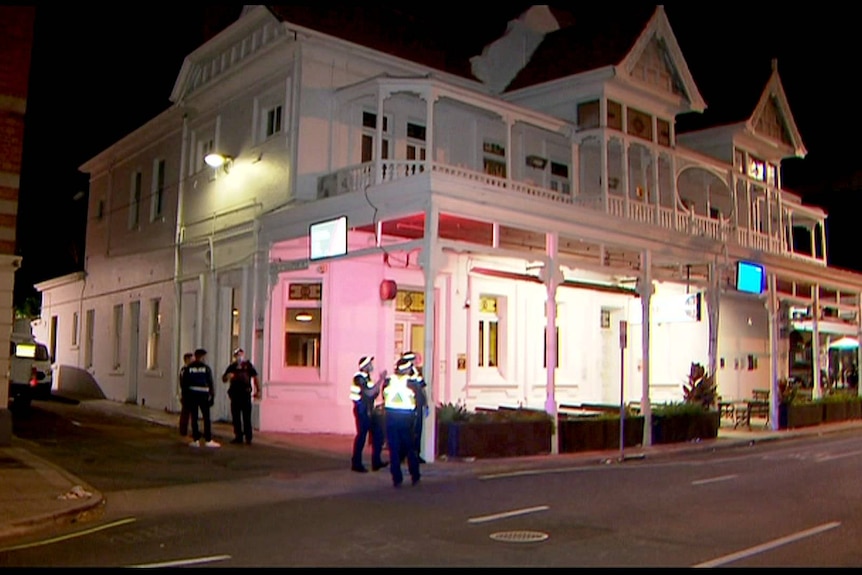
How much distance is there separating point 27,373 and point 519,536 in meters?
19.3

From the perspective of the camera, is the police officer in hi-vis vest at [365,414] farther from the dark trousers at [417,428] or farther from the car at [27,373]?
the car at [27,373]

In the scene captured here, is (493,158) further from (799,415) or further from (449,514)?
(449,514)

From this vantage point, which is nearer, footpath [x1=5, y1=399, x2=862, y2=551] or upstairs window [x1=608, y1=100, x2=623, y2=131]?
footpath [x1=5, y1=399, x2=862, y2=551]

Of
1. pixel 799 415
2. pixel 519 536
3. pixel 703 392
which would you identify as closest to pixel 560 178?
pixel 703 392

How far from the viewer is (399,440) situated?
41.9 feet

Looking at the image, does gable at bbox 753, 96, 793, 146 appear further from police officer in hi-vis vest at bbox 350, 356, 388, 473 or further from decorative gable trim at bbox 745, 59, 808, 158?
police officer in hi-vis vest at bbox 350, 356, 388, 473

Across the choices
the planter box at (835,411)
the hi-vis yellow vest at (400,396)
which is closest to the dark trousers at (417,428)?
the hi-vis yellow vest at (400,396)

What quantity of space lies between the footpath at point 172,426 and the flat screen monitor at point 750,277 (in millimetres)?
3775

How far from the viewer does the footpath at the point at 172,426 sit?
1000 centimetres

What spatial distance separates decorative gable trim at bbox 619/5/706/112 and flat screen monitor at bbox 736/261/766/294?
4.64 metres

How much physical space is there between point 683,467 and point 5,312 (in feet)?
41.5

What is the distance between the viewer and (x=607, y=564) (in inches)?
288

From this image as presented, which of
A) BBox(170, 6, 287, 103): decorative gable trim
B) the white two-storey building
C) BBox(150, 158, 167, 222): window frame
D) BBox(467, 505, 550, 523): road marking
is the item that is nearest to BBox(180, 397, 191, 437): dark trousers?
the white two-storey building

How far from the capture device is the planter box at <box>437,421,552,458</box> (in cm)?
1548
